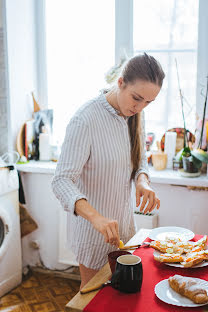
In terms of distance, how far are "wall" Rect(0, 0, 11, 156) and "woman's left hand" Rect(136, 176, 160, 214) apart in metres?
1.51

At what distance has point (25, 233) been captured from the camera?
9.37ft

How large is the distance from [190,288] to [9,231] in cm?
178

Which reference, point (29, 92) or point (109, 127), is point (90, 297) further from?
point (29, 92)

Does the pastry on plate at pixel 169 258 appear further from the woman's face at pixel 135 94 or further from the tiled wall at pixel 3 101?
the tiled wall at pixel 3 101

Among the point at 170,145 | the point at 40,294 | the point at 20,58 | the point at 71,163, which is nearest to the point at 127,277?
the point at 71,163

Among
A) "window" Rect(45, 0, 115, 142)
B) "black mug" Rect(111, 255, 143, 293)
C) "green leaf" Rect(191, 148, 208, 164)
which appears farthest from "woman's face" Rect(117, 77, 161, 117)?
"window" Rect(45, 0, 115, 142)

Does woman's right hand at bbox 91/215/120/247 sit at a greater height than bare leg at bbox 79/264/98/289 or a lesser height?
greater

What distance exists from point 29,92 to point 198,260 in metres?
2.07

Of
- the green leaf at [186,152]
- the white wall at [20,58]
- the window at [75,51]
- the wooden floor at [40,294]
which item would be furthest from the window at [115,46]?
the wooden floor at [40,294]

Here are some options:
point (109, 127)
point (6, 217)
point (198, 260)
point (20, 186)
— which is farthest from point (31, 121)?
point (198, 260)

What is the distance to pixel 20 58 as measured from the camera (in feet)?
9.28

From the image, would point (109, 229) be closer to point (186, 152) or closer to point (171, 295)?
point (171, 295)

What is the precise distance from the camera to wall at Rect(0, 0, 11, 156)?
2676 mm

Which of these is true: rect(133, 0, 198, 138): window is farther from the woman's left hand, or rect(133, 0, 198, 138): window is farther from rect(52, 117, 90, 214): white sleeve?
rect(52, 117, 90, 214): white sleeve
